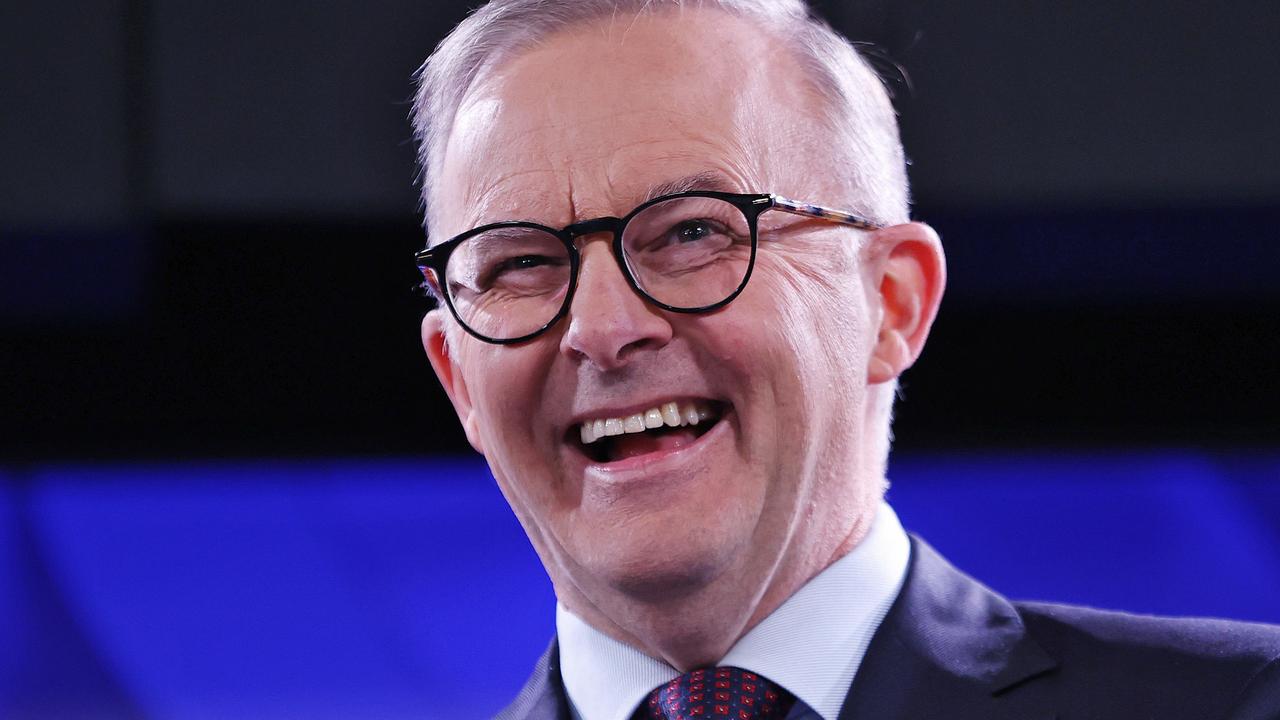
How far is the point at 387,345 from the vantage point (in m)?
2.83

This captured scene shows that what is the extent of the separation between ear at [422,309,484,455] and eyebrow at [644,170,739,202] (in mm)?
442

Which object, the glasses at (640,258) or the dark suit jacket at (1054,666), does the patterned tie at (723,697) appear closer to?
the dark suit jacket at (1054,666)

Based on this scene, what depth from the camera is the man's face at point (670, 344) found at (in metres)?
1.51

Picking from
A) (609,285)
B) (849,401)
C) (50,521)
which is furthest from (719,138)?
(50,521)

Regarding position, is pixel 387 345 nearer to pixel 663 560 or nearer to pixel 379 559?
pixel 379 559

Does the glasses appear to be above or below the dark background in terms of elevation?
above

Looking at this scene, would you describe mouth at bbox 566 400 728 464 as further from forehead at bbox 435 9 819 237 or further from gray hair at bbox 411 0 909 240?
gray hair at bbox 411 0 909 240

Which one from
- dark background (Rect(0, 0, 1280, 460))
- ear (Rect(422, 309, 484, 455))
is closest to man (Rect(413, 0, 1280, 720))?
ear (Rect(422, 309, 484, 455))

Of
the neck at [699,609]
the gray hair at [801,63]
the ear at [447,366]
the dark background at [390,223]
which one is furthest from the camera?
the dark background at [390,223]

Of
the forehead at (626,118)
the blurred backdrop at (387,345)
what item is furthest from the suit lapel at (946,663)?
the blurred backdrop at (387,345)

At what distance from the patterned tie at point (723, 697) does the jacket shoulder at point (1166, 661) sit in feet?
1.15

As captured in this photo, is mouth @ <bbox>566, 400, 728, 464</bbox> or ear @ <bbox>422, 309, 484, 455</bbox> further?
ear @ <bbox>422, 309, 484, 455</bbox>

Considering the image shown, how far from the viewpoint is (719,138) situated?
161 centimetres

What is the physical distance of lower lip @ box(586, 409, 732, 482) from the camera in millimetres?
1505
